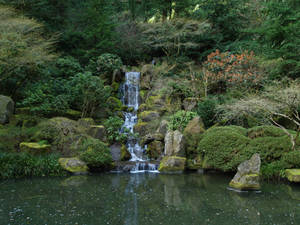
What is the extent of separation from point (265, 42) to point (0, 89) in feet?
53.7

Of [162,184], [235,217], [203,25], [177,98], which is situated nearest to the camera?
[235,217]

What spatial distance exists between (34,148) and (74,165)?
192cm

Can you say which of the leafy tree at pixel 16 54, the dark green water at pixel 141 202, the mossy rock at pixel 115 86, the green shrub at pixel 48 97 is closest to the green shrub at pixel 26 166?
the dark green water at pixel 141 202

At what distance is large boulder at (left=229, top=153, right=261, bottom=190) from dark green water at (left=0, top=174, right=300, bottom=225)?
284 millimetres

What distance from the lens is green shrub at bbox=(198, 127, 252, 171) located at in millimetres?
10562

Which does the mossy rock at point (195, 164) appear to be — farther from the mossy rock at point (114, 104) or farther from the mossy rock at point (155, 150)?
the mossy rock at point (114, 104)

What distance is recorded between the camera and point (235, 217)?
620 centimetres

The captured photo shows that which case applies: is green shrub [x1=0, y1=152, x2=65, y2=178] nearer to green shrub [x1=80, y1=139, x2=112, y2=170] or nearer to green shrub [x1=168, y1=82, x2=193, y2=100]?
green shrub [x1=80, y1=139, x2=112, y2=170]

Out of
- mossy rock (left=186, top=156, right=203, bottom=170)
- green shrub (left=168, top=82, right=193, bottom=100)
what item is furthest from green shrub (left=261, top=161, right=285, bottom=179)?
green shrub (left=168, top=82, right=193, bottom=100)

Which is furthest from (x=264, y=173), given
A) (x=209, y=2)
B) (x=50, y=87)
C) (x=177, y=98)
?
(x=209, y=2)

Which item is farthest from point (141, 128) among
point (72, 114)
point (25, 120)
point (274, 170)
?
point (274, 170)

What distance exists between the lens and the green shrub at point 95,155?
11180 millimetres

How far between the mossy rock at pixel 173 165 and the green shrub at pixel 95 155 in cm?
240

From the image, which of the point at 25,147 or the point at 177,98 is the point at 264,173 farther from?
the point at 25,147
